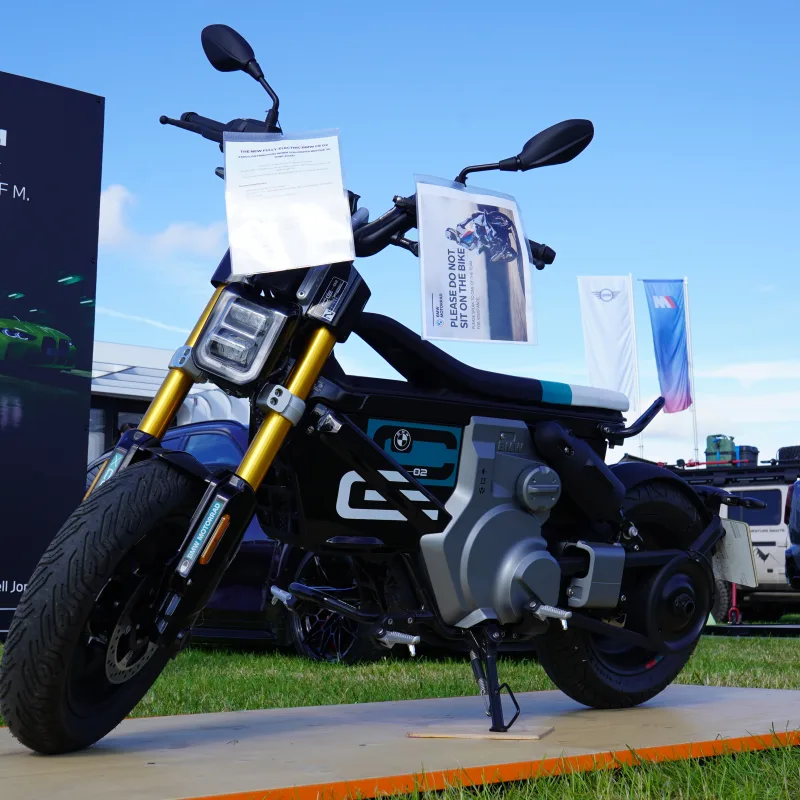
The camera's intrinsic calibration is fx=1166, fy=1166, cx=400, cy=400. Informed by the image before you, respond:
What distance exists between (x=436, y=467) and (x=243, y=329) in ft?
2.66

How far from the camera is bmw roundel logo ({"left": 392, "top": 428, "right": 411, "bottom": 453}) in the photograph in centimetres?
347

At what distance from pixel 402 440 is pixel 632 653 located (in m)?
1.39

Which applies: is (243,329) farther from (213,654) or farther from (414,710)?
(213,654)

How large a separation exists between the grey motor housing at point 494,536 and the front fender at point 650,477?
570 millimetres

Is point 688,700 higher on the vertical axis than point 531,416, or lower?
lower

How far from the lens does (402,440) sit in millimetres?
3484

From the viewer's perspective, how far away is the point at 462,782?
2727mm

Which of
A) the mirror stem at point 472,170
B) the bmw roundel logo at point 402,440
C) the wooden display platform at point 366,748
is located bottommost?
the wooden display platform at point 366,748

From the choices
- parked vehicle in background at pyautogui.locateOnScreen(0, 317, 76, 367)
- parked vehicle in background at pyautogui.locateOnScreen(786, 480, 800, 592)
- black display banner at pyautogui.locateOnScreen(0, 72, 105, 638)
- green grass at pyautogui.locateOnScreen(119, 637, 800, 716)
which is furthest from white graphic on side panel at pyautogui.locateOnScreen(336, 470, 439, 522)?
parked vehicle in background at pyautogui.locateOnScreen(786, 480, 800, 592)

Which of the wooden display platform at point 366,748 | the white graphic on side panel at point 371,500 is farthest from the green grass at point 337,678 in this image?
the white graphic on side panel at point 371,500

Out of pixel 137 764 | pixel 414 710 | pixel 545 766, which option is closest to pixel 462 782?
pixel 545 766

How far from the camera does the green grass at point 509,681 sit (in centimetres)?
288

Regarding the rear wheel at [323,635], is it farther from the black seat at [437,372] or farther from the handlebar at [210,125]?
the handlebar at [210,125]

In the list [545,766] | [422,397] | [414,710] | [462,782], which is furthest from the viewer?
[414,710]
